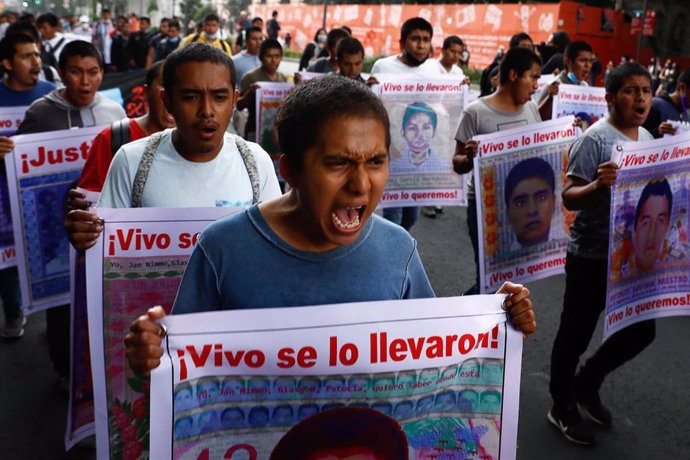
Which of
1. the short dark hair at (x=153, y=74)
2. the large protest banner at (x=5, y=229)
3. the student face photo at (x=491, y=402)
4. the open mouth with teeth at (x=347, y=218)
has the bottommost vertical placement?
the large protest banner at (x=5, y=229)

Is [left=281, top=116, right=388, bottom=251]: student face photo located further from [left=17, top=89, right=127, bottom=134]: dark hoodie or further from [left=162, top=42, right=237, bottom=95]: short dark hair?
[left=17, top=89, right=127, bottom=134]: dark hoodie

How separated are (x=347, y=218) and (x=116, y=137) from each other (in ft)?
5.46

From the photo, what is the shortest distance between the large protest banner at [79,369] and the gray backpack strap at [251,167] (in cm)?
84

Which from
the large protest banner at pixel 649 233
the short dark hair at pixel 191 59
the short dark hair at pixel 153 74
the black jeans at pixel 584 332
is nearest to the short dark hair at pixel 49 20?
the short dark hair at pixel 153 74

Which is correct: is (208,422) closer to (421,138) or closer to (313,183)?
(313,183)

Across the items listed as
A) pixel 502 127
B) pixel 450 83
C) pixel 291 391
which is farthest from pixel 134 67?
pixel 291 391

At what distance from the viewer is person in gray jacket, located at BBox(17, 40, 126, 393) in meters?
3.79

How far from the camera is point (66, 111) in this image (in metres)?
3.87

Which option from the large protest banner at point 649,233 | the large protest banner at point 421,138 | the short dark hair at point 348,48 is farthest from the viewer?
the short dark hair at point 348,48

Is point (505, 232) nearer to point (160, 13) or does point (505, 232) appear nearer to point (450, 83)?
point (450, 83)

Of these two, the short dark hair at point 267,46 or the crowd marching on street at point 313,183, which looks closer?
the crowd marching on street at point 313,183

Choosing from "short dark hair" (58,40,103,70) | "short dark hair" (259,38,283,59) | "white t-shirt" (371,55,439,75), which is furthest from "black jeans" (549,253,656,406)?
"short dark hair" (259,38,283,59)

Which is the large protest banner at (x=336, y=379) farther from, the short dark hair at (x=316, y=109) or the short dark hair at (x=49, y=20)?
the short dark hair at (x=49, y=20)

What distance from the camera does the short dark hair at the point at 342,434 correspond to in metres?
1.69
